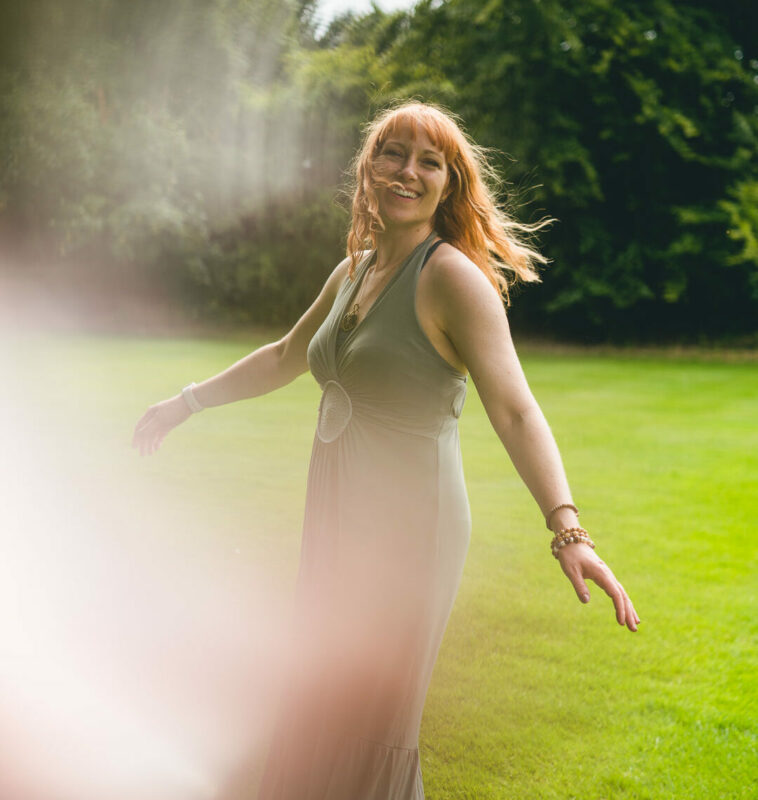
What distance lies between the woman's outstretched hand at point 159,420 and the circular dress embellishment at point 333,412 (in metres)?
0.72

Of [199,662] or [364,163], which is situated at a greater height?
[364,163]

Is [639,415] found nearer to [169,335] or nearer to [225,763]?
[225,763]

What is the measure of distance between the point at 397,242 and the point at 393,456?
533 mm

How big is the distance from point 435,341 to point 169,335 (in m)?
21.5

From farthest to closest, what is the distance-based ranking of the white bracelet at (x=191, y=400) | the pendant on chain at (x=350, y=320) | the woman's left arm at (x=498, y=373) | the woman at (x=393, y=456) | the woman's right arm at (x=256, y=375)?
the white bracelet at (x=191, y=400)
the woman's right arm at (x=256, y=375)
the pendant on chain at (x=350, y=320)
the woman at (x=393, y=456)
the woman's left arm at (x=498, y=373)

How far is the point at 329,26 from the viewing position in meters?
26.5

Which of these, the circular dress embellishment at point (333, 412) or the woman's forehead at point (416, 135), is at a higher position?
the woman's forehead at point (416, 135)

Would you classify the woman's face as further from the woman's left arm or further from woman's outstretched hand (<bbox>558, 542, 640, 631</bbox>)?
woman's outstretched hand (<bbox>558, 542, 640, 631</bbox>)

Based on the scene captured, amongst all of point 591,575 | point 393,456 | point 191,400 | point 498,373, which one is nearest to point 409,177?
point 498,373

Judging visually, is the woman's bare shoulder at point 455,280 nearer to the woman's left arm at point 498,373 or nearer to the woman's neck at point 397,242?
the woman's left arm at point 498,373

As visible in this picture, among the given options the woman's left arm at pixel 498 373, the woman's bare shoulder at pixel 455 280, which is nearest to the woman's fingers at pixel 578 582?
the woman's left arm at pixel 498 373

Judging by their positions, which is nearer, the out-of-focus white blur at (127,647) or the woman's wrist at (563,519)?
the woman's wrist at (563,519)

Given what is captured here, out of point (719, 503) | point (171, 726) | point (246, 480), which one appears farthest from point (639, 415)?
point (171, 726)

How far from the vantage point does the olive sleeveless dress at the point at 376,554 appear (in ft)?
6.92
